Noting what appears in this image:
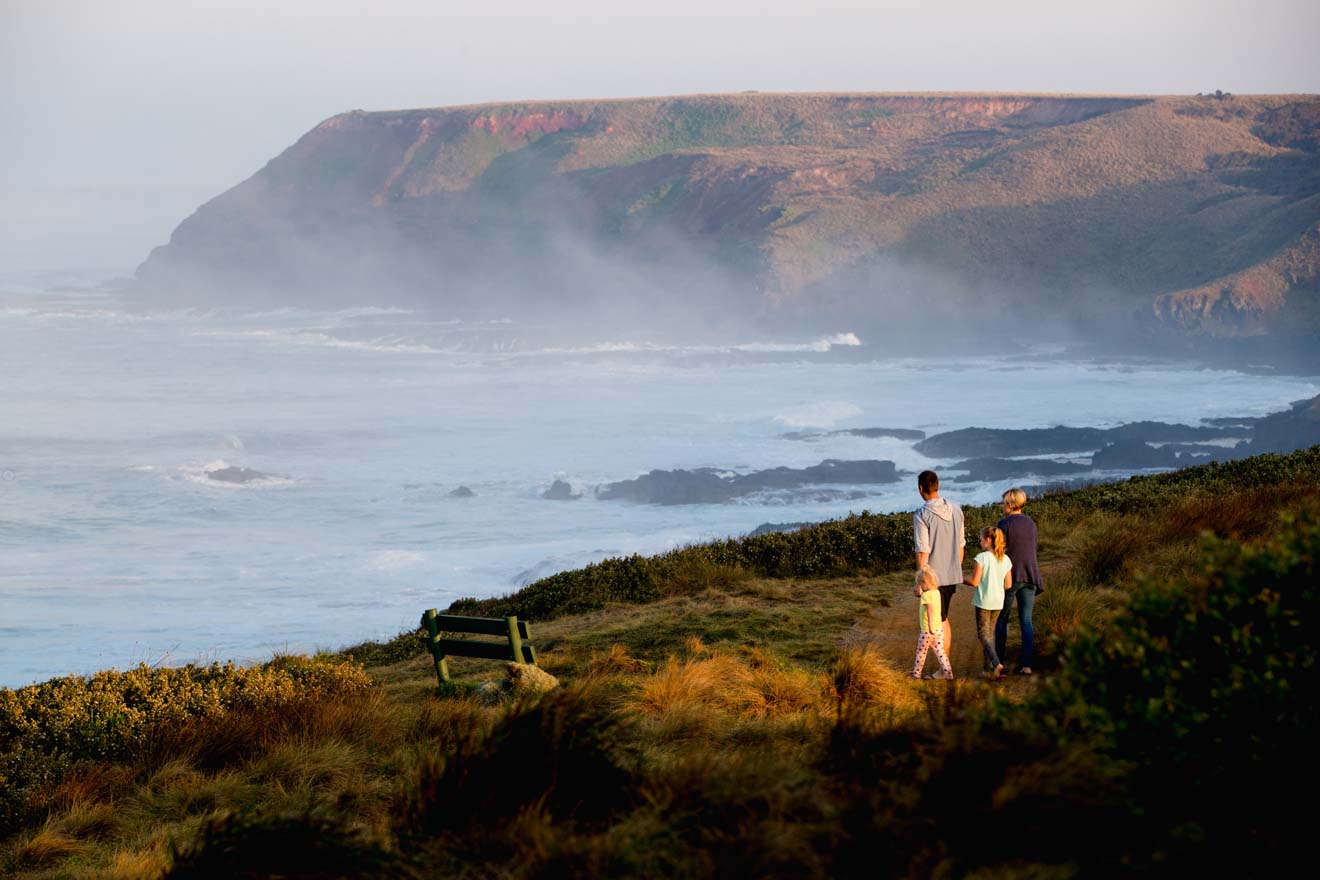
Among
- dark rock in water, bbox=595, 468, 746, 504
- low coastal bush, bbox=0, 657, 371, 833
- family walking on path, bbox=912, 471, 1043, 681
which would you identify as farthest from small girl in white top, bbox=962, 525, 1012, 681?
dark rock in water, bbox=595, 468, 746, 504

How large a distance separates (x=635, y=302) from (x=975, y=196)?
40770 millimetres

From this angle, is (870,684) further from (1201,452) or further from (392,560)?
(1201,452)

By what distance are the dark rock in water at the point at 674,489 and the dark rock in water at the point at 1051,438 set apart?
13237 mm

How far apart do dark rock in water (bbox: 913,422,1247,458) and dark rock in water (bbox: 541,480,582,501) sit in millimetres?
18934

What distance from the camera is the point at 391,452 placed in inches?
2484

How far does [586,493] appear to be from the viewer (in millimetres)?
51969

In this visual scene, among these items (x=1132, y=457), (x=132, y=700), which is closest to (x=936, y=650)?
(x=132, y=700)

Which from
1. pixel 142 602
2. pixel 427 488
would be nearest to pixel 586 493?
pixel 427 488

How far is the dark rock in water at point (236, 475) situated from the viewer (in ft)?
182

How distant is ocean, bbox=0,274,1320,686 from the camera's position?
114 feet

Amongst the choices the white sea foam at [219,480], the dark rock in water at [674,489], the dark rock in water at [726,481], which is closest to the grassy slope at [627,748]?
the dark rock in water at [674,489]

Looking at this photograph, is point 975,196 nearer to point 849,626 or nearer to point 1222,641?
point 849,626

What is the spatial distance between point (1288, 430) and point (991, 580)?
53.5 m

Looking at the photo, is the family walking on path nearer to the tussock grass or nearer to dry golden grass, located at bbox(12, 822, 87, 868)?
the tussock grass
